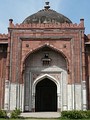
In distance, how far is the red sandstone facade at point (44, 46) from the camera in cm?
1469

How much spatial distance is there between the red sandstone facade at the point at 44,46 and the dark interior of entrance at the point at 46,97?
3.73m

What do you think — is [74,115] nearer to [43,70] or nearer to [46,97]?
[43,70]

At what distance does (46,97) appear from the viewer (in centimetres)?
1867

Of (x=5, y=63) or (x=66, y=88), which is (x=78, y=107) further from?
(x=5, y=63)

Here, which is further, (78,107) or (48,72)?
(48,72)

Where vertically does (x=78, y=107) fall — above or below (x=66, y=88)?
below

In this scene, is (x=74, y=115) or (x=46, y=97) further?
(x=46, y=97)

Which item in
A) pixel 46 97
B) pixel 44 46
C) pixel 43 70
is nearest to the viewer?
pixel 44 46

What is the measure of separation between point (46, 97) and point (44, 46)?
4949mm

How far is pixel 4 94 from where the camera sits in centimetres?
1495

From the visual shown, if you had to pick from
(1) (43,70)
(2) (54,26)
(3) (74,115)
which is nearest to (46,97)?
(1) (43,70)

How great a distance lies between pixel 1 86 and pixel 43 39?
3.58 m

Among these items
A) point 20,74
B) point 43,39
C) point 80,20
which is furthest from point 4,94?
point 80,20

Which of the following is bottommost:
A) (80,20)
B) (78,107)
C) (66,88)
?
(78,107)
